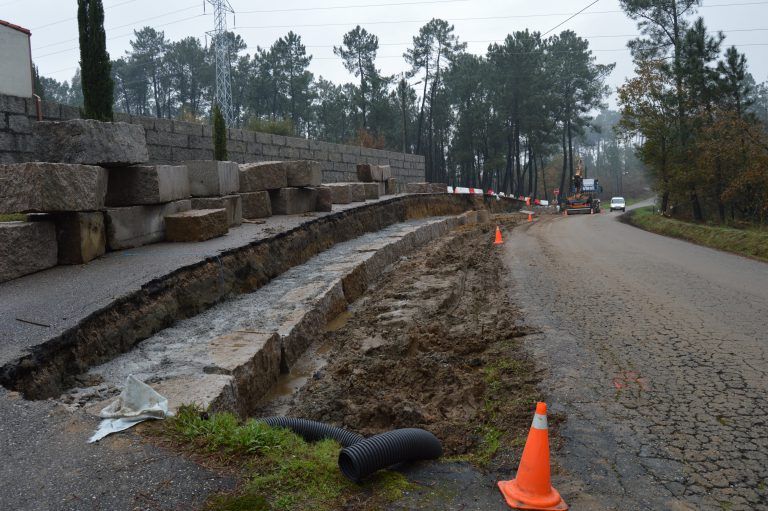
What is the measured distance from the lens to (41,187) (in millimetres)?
6004

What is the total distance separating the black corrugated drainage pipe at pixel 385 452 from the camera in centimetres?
294

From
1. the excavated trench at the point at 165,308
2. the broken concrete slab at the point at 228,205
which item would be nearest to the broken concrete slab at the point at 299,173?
the excavated trench at the point at 165,308

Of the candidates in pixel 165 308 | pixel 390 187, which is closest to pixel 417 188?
pixel 390 187

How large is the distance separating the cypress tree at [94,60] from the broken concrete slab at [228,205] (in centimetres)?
351

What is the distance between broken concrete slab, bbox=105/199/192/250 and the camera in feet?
24.2

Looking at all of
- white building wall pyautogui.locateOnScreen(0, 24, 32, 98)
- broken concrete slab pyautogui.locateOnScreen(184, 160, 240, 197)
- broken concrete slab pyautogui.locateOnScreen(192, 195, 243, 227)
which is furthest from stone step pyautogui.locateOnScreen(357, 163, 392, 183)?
white building wall pyautogui.locateOnScreen(0, 24, 32, 98)

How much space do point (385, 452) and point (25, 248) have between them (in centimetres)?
495

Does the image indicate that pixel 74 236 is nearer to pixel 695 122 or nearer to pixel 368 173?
pixel 368 173

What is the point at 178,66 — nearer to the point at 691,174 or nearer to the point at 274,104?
the point at 274,104

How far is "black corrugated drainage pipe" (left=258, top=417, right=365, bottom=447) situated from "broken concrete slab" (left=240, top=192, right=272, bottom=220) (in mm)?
8356

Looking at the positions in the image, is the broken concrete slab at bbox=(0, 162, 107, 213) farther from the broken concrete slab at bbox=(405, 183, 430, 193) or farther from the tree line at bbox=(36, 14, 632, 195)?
the tree line at bbox=(36, 14, 632, 195)

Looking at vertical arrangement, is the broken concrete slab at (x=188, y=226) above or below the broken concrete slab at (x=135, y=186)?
below

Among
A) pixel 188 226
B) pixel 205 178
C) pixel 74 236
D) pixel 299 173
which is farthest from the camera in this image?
pixel 299 173

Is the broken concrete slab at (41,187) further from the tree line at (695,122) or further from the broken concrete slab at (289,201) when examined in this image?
the tree line at (695,122)
